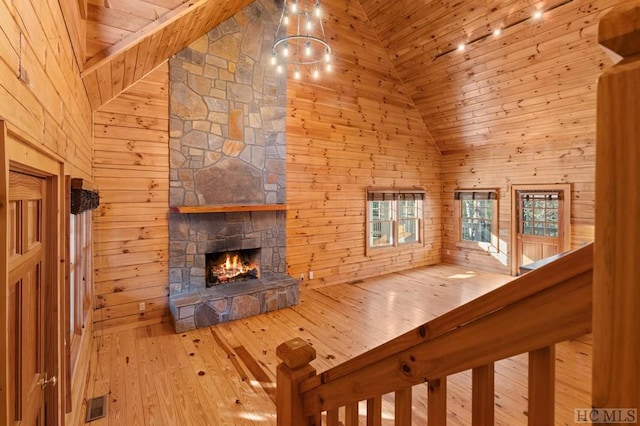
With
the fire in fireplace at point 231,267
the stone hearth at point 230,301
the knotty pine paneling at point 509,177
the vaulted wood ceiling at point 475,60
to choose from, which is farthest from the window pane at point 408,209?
the fire in fireplace at point 231,267

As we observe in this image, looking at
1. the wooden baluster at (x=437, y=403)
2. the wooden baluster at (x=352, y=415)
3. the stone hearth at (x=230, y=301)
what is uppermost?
the wooden baluster at (x=437, y=403)

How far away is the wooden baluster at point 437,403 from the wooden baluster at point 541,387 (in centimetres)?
19

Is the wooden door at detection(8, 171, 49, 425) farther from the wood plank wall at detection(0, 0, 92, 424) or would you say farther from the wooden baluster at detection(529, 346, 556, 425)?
the wooden baluster at detection(529, 346, 556, 425)

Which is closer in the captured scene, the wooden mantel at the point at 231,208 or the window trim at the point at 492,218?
the wooden mantel at the point at 231,208

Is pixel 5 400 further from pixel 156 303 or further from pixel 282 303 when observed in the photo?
pixel 282 303

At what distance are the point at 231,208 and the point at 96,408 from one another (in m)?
2.62

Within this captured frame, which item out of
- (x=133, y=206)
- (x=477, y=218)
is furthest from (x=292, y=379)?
(x=477, y=218)

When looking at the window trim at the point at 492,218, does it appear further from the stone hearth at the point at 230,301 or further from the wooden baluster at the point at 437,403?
the wooden baluster at the point at 437,403

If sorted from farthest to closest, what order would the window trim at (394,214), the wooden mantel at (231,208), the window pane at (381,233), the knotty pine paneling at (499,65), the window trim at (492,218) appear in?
1. the window trim at (492,218)
2. the window pane at (381,233)
3. the window trim at (394,214)
4. the knotty pine paneling at (499,65)
5. the wooden mantel at (231,208)

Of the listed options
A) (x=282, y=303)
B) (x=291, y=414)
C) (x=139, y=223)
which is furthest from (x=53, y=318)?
(x=282, y=303)

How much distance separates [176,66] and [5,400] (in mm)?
4320

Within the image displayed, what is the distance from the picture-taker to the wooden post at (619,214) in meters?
0.37

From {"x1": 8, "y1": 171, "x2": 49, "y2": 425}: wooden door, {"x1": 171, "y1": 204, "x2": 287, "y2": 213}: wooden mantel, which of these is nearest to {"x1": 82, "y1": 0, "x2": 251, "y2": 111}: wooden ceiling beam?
{"x1": 8, "y1": 171, "x2": 49, "y2": 425}: wooden door

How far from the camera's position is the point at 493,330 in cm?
59
